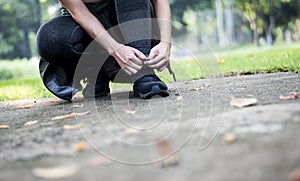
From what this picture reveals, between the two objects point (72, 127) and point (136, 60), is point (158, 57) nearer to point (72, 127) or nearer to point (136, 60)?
point (136, 60)

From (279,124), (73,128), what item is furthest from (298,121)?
(73,128)

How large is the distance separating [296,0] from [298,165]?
1762 centimetres

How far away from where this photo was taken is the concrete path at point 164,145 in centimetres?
72

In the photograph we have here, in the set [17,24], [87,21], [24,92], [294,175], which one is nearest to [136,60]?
[87,21]

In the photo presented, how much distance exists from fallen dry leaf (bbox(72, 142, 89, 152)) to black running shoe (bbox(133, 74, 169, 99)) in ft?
2.08

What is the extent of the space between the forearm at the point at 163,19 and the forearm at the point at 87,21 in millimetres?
268

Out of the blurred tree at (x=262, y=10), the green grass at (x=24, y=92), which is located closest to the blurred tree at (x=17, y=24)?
the blurred tree at (x=262, y=10)

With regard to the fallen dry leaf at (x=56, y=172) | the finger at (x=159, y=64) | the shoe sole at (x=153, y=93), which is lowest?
the fallen dry leaf at (x=56, y=172)

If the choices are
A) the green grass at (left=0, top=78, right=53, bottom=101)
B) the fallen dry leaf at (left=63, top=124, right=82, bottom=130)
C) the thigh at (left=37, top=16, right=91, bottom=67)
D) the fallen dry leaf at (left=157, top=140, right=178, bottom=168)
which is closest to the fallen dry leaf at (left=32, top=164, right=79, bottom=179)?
the fallen dry leaf at (left=157, top=140, right=178, bottom=168)

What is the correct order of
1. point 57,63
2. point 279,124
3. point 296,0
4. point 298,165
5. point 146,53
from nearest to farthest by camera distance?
point 298,165 < point 279,124 < point 146,53 < point 57,63 < point 296,0

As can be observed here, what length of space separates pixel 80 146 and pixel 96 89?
103 centimetres

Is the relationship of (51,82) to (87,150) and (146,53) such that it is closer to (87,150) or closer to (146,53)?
(146,53)

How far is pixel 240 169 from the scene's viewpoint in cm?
70

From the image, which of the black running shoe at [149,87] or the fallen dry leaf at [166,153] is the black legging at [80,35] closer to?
the black running shoe at [149,87]
